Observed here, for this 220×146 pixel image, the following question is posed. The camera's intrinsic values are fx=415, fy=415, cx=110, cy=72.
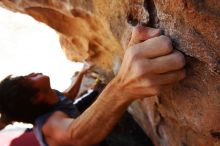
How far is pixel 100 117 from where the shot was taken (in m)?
1.08

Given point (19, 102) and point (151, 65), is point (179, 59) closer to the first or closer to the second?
point (151, 65)

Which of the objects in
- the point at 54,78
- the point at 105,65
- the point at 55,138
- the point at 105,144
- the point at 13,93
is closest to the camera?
the point at 55,138

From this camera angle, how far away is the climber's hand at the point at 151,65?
0.90 metres

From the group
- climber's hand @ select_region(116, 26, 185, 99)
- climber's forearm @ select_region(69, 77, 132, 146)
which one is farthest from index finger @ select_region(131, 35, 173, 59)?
climber's forearm @ select_region(69, 77, 132, 146)

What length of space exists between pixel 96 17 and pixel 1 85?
45 centimetres

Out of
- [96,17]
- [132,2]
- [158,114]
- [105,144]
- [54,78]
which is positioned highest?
[132,2]

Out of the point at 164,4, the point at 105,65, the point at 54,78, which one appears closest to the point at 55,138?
the point at 164,4

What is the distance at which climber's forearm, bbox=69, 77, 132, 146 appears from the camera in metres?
1.03

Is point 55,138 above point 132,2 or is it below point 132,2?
below

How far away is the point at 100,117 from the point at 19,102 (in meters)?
0.53

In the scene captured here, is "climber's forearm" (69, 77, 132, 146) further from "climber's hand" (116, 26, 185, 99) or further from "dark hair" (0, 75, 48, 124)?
"dark hair" (0, 75, 48, 124)

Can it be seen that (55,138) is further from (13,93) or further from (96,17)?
(96,17)

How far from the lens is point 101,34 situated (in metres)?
1.89

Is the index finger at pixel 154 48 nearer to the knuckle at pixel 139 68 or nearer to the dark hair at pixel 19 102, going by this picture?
the knuckle at pixel 139 68
